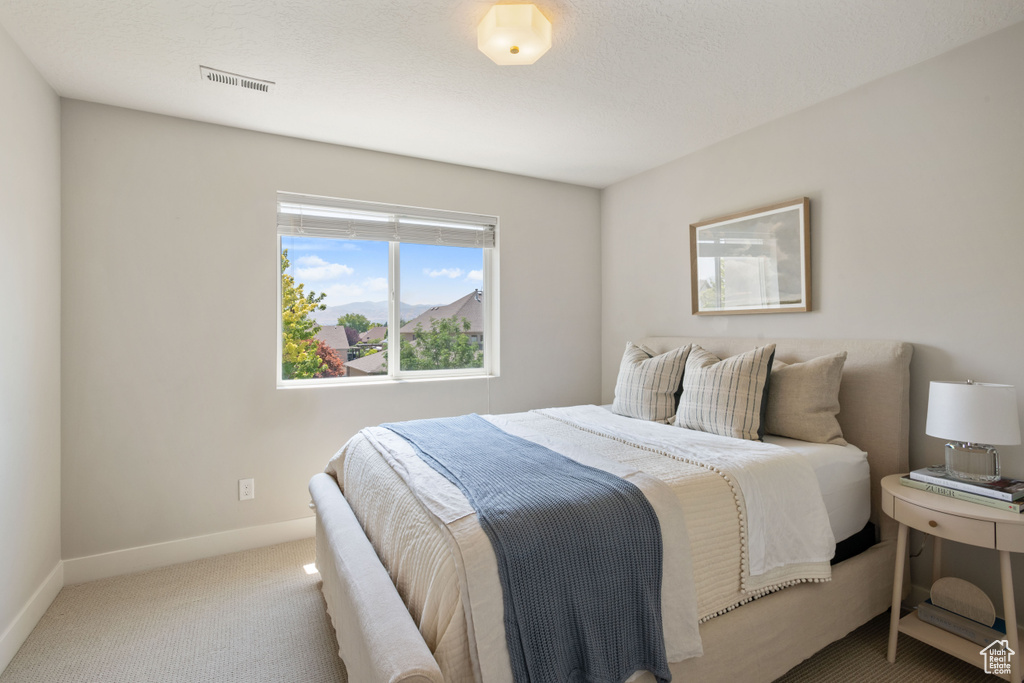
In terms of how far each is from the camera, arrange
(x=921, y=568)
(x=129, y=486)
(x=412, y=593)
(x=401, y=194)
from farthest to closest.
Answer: (x=401, y=194), (x=129, y=486), (x=921, y=568), (x=412, y=593)

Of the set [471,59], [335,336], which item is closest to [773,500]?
[471,59]

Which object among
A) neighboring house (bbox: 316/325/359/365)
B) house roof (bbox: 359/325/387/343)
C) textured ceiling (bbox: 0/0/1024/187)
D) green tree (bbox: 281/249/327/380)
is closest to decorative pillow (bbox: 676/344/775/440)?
textured ceiling (bbox: 0/0/1024/187)

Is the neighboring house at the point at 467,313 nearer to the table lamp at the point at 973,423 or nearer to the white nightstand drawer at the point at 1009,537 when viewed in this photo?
the table lamp at the point at 973,423

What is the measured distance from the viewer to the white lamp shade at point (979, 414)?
1686 mm

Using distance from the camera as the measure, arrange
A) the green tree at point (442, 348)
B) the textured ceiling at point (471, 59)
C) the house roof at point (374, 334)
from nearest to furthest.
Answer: the textured ceiling at point (471, 59) < the house roof at point (374, 334) < the green tree at point (442, 348)

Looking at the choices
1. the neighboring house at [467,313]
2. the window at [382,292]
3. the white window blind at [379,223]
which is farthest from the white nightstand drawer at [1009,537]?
the white window blind at [379,223]

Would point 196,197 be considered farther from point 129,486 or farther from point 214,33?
point 129,486

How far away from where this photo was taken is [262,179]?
2.92m

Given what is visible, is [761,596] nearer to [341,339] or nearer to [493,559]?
[493,559]

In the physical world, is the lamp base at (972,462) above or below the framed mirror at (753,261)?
below

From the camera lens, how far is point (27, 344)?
6.91ft

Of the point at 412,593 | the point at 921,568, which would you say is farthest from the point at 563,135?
the point at 921,568

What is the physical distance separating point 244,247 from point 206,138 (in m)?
0.62

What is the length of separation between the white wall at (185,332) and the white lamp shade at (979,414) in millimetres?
2695
